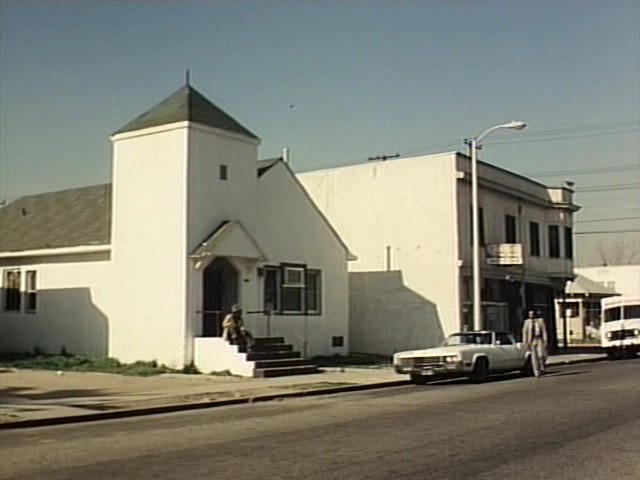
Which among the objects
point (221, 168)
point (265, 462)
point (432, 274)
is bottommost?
point (265, 462)

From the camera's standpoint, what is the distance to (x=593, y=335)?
64375 mm

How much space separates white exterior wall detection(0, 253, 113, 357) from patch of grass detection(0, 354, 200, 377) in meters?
0.63

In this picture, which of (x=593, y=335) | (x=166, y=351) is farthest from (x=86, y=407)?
(x=593, y=335)

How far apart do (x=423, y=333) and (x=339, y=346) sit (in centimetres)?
432

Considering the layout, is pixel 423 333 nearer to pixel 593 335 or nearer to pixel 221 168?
pixel 221 168

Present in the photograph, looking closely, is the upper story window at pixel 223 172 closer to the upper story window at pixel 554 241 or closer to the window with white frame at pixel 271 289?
the window with white frame at pixel 271 289

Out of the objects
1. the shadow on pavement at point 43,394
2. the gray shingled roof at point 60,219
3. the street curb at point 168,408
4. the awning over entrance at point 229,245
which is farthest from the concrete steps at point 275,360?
the gray shingled roof at point 60,219

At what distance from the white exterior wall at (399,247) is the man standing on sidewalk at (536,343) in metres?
8.60

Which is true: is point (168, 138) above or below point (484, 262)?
above

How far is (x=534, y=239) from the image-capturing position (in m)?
41.3

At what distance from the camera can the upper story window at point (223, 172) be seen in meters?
28.1

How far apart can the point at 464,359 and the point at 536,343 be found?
134 inches

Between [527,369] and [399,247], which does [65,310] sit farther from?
[527,369]

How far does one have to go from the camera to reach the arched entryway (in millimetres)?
28094
